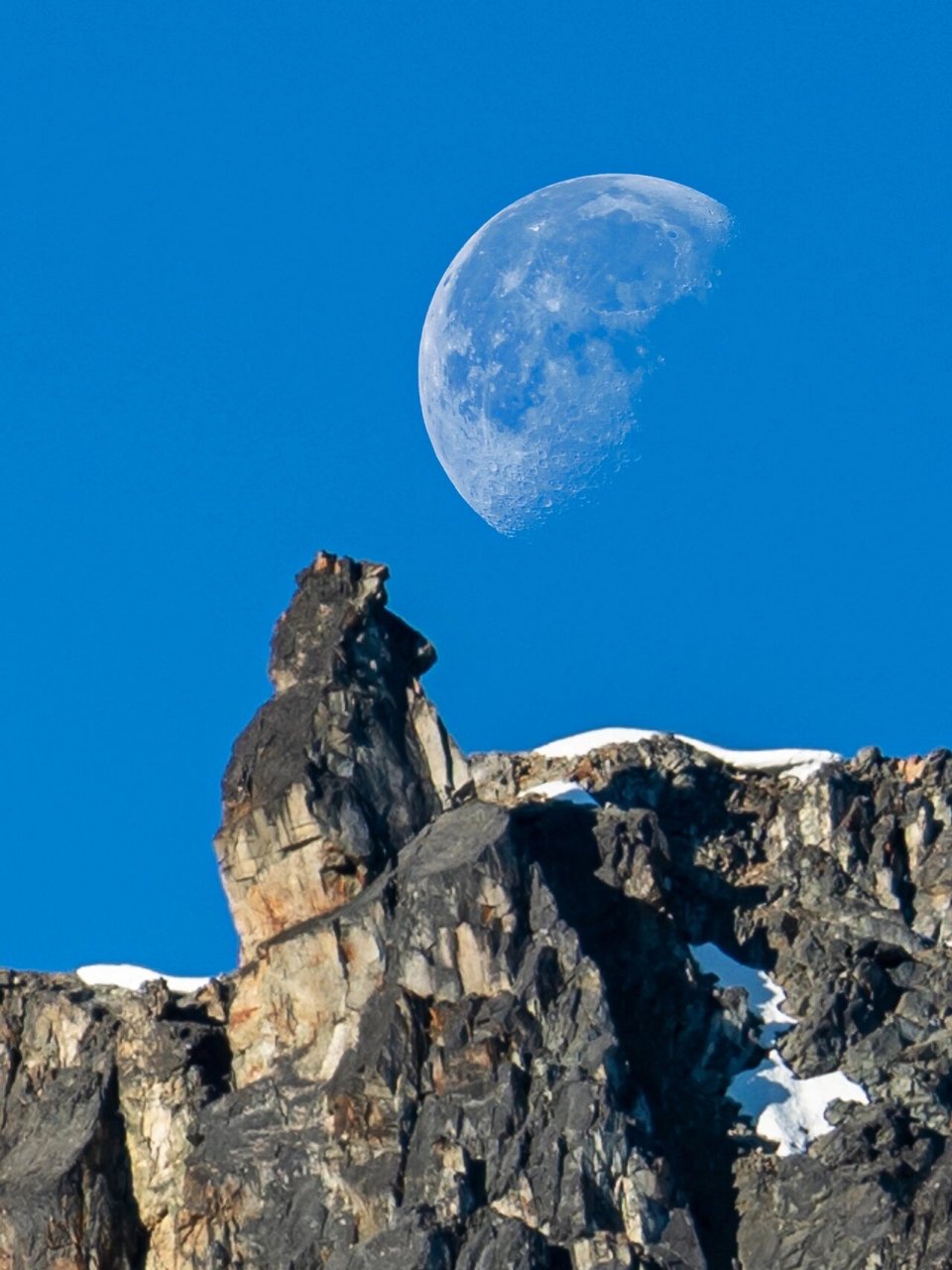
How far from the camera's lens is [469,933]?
12988 centimetres

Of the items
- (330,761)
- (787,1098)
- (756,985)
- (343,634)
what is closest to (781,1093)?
(787,1098)

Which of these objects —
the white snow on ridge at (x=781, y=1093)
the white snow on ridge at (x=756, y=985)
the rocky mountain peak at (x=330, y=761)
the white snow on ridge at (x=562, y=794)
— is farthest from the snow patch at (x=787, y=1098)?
the white snow on ridge at (x=562, y=794)

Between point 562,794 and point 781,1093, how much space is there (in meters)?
18.4

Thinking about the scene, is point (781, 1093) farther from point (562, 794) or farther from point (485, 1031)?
point (562, 794)

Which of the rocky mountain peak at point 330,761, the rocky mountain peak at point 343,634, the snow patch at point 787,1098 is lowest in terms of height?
the snow patch at point 787,1098

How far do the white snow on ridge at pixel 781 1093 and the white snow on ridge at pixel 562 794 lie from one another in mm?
9780

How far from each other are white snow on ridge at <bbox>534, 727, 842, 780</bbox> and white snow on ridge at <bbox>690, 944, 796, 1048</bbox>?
51.3ft

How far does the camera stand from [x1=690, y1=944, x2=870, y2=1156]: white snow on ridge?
130250 mm

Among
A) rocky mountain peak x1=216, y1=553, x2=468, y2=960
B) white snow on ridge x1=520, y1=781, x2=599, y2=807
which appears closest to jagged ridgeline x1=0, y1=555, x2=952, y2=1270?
rocky mountain peak x1=216, y1=553, x2=468, y2=960

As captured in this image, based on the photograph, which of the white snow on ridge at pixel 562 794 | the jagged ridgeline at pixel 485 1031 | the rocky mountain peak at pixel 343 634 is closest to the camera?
the jagged ridgeline at pixel 485 1031

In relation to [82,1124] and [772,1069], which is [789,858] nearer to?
[772,1069]

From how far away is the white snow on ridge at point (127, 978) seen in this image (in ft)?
477

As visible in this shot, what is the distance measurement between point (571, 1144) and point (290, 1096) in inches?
459

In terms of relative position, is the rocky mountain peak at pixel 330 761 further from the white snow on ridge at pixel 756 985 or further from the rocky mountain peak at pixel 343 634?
the white snow on ridge at pixel 756 985
